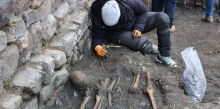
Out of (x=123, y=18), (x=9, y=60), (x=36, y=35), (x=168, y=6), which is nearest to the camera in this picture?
(x=9, y=60)

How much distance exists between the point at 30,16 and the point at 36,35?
0.19 m

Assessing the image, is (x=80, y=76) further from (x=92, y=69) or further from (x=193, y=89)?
(x=193, y=89)

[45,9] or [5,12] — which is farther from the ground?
[5,12]

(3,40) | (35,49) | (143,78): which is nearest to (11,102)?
(3,40)

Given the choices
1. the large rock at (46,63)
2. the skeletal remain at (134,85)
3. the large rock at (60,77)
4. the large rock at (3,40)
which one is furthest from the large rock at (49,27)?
the skeletal remain at (134,85)

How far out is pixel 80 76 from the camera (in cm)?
273

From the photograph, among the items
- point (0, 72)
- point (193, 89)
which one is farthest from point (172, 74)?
point (0, 72)

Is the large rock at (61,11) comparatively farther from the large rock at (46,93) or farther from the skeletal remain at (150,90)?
the skeletal remain at (150,90)

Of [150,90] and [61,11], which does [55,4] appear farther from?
[150,90]

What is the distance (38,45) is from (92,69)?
91cm

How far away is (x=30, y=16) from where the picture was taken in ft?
7.16

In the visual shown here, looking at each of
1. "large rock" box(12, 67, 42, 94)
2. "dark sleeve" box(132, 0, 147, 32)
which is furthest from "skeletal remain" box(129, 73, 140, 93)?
"large rock" box(12, 67, 42, 94)

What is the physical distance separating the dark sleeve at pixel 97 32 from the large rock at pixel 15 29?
53.8 inches

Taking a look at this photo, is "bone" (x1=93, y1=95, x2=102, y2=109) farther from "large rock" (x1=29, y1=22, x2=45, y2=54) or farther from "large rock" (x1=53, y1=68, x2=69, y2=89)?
"large rock" (x1=29, y1=22, x2=45, y2=54)
